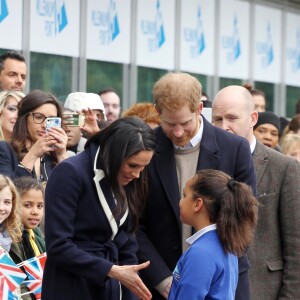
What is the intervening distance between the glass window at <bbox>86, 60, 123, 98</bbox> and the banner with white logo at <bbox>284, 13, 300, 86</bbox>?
230 inches

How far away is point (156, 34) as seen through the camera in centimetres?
1516

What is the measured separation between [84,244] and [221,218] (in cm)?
67

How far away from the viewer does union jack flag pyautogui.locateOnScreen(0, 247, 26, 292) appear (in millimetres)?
5324

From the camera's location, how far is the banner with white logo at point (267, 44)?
18297 millimetres

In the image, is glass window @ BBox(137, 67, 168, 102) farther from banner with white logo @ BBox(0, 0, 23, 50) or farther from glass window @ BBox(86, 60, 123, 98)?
banner with white logo @ BBox(0, 0, 23, 50)

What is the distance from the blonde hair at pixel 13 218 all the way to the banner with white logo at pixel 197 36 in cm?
1002

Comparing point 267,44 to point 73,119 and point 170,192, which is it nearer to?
point 73,119

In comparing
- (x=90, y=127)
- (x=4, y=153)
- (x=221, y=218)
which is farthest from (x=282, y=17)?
(x=221, y=218)

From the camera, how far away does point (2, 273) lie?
5324 mm

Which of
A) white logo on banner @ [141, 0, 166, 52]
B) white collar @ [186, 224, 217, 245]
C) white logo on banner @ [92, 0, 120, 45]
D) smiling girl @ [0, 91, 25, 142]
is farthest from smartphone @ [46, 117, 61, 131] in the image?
white logo on banner @ [141, 0, 166, 52]

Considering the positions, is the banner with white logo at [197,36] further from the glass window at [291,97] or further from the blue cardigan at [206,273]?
the blue cardigan at [206,273]

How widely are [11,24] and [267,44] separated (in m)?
8.13

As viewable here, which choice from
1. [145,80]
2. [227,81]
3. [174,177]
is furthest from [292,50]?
[174,177]

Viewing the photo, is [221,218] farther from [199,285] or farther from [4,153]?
[4,153]
